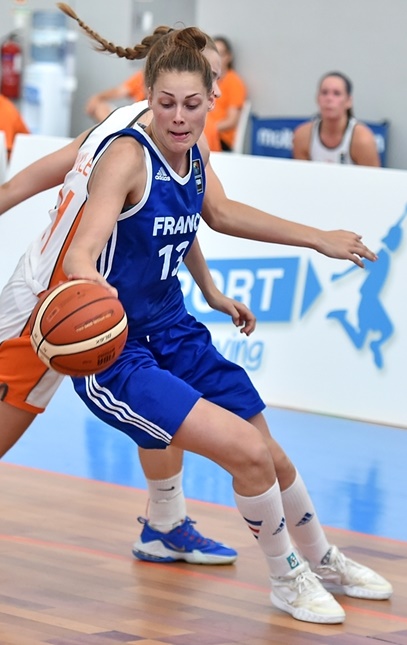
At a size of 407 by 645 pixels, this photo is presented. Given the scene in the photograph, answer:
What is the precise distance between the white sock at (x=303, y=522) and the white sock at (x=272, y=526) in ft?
0.72

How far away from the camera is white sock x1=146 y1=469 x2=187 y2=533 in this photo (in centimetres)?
494

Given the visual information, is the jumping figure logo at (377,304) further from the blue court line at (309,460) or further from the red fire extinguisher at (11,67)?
the red fire extinguisher at (11,67)

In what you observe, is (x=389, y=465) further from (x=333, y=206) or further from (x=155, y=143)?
(x=155, y=143)

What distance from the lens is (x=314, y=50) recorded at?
504 inches

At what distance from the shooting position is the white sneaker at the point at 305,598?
4.22 metres

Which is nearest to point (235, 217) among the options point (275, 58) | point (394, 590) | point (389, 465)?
point (394, 590)

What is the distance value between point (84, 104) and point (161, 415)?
11.3 meters

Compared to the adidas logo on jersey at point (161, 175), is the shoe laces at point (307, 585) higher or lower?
lower

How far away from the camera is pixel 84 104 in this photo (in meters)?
14.9

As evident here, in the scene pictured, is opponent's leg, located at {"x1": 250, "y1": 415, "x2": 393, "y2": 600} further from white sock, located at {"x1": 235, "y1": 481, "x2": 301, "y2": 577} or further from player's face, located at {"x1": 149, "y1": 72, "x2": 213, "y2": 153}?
player's face, located at {"x1": 149, "y1": 72, "x2": 213, "y2": 153}

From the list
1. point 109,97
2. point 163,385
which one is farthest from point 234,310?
point 109,97

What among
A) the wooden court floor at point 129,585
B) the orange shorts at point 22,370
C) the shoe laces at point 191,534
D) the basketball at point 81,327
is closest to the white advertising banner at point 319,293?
the wooden court floor at point 129,585

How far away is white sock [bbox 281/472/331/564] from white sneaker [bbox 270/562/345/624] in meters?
0.22

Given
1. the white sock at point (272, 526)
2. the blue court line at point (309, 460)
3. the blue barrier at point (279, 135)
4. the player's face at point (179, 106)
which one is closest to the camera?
the player's face at point (179, 106)
